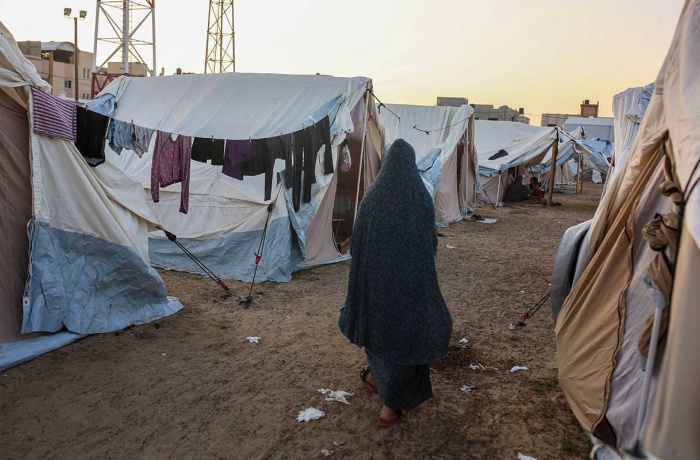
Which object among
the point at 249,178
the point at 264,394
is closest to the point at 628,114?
the point at 264,394

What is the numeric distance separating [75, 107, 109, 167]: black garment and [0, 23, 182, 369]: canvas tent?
0.16 metres

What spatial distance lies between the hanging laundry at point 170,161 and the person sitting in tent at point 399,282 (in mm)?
3942

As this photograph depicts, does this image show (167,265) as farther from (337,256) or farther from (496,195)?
(496,195)

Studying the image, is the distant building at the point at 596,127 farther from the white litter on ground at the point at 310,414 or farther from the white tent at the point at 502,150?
the white litter on ground at the point at 310,414

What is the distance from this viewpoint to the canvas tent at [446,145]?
1383cm

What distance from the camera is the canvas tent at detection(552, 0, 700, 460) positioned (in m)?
2.37

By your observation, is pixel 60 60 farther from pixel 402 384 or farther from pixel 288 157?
pixel 402 384

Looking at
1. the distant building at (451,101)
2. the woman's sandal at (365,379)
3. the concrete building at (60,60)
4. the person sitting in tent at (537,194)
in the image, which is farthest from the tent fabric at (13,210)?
the concrete building at (60,60)

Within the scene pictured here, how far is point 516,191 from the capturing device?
20.8 meters

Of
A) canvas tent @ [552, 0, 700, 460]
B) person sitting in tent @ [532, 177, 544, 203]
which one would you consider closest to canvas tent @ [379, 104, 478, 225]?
person sitting in tent @ [532, 177, 544, 203]

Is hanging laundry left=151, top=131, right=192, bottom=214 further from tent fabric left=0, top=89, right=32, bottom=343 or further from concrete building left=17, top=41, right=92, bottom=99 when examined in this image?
concrete building left=17, top=41, right=92, bottom=99

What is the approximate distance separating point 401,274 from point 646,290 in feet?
4.53

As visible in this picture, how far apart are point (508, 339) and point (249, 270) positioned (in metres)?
3.72

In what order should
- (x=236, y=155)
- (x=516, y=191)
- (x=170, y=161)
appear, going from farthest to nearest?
(x=516, y=191) < (x=236, y=155) < (x=170, y=161)
